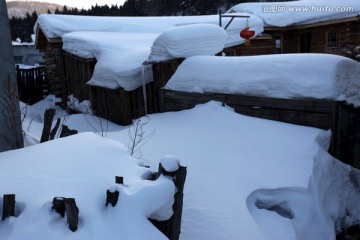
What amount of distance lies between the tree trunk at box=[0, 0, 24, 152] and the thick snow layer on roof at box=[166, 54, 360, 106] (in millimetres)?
3830

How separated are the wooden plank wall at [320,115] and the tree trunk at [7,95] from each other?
12.7 ft

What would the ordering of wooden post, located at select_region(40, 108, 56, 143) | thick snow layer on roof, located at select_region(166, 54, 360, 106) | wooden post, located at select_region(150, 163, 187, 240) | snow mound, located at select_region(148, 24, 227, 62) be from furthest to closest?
snow mound, located at select_region(148, 24, 227, 62) < thick snow layer on roof, located at select_region(166, 54, 360, 106) < wooden post, located at select_region(40, 108, 56, 143) < wooden post, located at select_region(150, 163, 187, 240)

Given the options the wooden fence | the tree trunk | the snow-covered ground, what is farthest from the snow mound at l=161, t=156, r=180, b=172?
the wooden fence

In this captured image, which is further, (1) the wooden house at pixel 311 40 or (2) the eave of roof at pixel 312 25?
(1) the wooden house at pixel 311 40

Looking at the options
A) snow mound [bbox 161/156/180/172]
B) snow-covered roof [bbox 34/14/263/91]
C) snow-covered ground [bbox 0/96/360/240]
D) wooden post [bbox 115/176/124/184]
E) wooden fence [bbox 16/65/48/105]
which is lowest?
wooden fence [bbox 16/65/48/105]

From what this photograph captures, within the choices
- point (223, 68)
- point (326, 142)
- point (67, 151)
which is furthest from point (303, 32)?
point (67, 151)

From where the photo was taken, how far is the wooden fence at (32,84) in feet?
58.1

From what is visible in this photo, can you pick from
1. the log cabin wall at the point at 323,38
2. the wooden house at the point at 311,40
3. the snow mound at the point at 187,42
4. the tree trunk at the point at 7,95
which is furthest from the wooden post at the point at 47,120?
the log cabin wall at the point at 323,38

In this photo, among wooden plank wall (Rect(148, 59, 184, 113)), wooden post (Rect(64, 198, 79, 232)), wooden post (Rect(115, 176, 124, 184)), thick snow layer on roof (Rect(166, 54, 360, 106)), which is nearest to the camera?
wooden post (Rect(64, 198, 79, 232))

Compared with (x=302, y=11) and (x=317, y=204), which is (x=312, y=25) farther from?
(x=317, y=204)

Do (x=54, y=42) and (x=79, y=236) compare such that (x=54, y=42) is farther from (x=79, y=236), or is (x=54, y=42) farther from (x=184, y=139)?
(x=79, y=236)

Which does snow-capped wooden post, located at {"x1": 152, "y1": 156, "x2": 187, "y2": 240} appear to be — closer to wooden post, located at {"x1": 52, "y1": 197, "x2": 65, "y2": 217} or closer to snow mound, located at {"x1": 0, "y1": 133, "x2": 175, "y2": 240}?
snow mound, located at {"x1": 0, "y1": 133, "x2": 175, "y2": 240}

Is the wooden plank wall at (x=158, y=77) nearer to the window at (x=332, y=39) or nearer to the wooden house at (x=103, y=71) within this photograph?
the wooden house at (x=103, y=71)

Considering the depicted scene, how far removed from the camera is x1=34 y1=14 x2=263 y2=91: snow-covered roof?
389 inches
